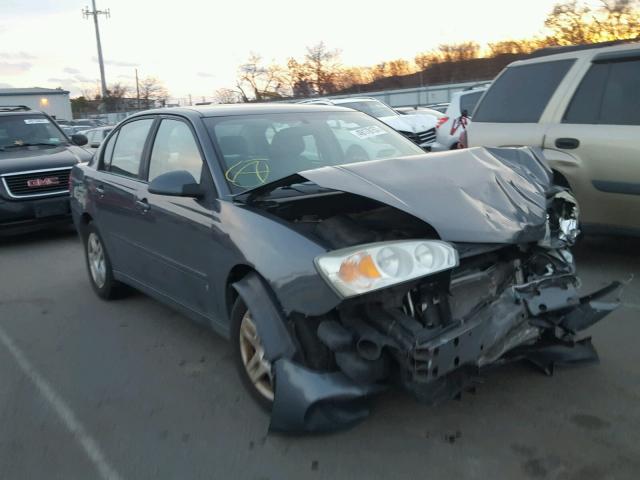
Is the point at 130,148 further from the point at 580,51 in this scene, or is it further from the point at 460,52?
the point at 460,52

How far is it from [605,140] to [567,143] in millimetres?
329

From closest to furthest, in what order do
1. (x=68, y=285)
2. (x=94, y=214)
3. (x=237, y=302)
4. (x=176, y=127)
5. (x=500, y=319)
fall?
(x=500, y=319)
(x=237, y=302)
(x=176, y=127)
(x=94, y=214)
(x=68, y=285)

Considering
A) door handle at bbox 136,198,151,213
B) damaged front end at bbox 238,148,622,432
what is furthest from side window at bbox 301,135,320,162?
door handle at bbox 136,198,151,213

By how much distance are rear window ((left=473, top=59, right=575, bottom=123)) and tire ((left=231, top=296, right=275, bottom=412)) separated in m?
3.75

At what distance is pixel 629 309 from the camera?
4574 mm

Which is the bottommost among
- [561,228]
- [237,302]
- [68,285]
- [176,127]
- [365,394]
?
[68,285]

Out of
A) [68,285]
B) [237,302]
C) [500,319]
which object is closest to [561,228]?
[500,319]

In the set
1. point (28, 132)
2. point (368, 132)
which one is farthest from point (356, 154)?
point (28, 132)

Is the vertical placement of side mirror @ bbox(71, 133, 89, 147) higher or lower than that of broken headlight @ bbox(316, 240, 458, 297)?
higher

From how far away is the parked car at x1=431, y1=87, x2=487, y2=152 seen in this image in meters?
10.2

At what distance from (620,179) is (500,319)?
9.77ft

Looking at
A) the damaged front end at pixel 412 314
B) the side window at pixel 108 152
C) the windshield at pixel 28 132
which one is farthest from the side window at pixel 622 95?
the windshield at pixel 28 132

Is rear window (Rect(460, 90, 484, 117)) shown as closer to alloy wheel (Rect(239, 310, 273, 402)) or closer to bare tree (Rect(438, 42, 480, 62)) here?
alloy wheel (Rect(239, 310, 273, 402))

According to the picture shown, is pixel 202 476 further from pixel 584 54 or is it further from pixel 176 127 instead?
pixel 584 54
